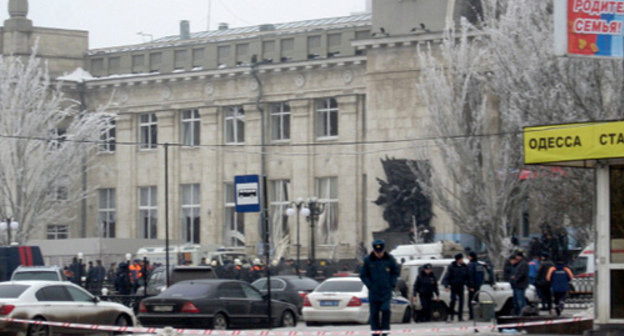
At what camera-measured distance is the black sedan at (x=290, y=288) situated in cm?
3778

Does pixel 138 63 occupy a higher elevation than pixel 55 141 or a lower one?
higher

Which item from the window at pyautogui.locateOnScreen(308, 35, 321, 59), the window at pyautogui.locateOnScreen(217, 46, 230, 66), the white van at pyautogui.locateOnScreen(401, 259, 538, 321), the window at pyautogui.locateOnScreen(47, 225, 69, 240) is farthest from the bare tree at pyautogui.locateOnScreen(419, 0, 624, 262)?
the window at pyautogui.locateOnScreen(47, 225, 69, 240)

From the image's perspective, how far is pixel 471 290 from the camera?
33094 mm

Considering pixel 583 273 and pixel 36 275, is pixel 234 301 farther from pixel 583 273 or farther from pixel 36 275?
pixel 583 273

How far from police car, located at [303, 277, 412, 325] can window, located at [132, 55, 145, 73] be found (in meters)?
39.6

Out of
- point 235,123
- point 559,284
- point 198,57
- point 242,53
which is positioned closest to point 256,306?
point 559,284

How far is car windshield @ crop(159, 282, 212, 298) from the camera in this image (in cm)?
2978

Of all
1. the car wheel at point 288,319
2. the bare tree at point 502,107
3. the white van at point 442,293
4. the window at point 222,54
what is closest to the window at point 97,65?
the window at point 222,54

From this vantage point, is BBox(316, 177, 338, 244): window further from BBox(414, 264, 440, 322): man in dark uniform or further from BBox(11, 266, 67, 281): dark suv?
BBox(414, 264, 440, 322): man in dark uniform

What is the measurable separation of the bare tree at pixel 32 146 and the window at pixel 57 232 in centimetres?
556

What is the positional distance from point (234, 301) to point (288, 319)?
348 centimetres

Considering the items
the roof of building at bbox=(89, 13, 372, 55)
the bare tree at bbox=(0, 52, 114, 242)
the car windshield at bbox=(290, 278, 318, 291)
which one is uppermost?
the roof of building at bbox=(89, 13, 372, 55)

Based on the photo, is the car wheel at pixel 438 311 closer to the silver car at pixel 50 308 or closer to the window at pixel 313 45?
the silver car at pixel 50 308

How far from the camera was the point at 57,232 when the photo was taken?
73125 mm
